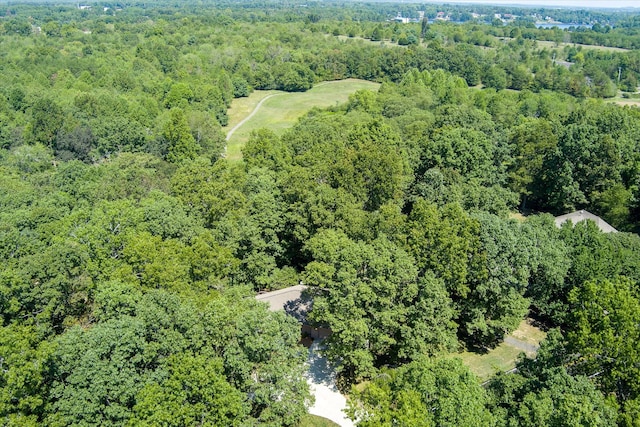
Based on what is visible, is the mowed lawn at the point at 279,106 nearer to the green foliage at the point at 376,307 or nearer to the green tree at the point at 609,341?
the green foliage at the point at 376,307

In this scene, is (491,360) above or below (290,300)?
below

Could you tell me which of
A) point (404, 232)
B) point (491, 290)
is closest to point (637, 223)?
point (491, 290)

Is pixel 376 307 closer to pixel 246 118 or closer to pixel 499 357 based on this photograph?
pixel 499 357

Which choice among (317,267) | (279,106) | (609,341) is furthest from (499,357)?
(279,106)

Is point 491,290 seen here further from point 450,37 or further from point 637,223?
point 450,37

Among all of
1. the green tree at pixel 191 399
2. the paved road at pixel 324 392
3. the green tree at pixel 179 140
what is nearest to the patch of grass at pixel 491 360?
the paved road at pixel 324 392
